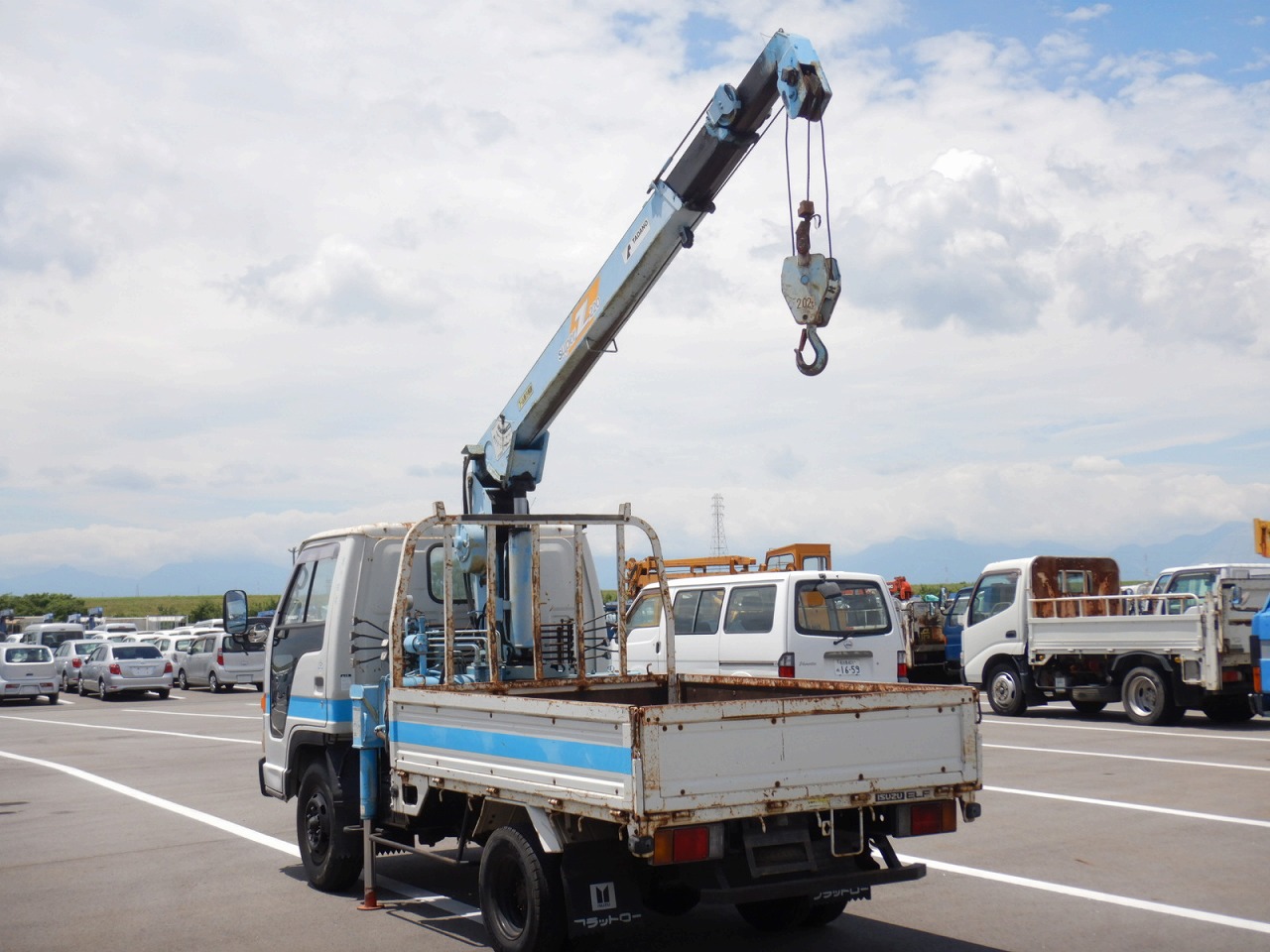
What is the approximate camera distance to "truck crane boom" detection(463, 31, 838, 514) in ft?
25.6

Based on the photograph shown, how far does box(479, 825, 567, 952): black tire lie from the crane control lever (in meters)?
3.12

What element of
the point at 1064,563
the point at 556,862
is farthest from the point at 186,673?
the point at 556,862

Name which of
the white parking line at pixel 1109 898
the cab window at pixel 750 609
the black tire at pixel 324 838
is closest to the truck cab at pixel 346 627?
the black tire at pixel 324 838

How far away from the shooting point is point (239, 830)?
11.1m

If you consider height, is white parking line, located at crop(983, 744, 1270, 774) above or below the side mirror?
below

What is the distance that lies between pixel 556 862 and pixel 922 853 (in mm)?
3984

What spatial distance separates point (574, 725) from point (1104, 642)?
13449mm

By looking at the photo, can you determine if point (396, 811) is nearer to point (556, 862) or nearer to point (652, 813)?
point (556, 862)

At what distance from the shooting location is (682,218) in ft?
28.8

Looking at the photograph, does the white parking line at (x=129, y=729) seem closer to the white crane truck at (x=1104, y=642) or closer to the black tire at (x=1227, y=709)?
the white crane truck at (x=1104, y=642)

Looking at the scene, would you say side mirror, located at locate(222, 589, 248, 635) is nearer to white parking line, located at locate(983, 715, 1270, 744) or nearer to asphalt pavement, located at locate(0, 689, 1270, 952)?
asphalt pavement, located at locate(0, 689, 1270, 952)

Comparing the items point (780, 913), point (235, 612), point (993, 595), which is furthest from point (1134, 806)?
point (993, 595)

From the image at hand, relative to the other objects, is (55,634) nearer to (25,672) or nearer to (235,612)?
(25,672)

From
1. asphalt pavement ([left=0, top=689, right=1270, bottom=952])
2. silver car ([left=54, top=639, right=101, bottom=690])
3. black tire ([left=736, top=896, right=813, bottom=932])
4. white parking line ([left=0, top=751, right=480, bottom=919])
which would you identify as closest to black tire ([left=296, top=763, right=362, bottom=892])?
asphalt pavement ([left=0, top=689, right=1270, bottom=952])
